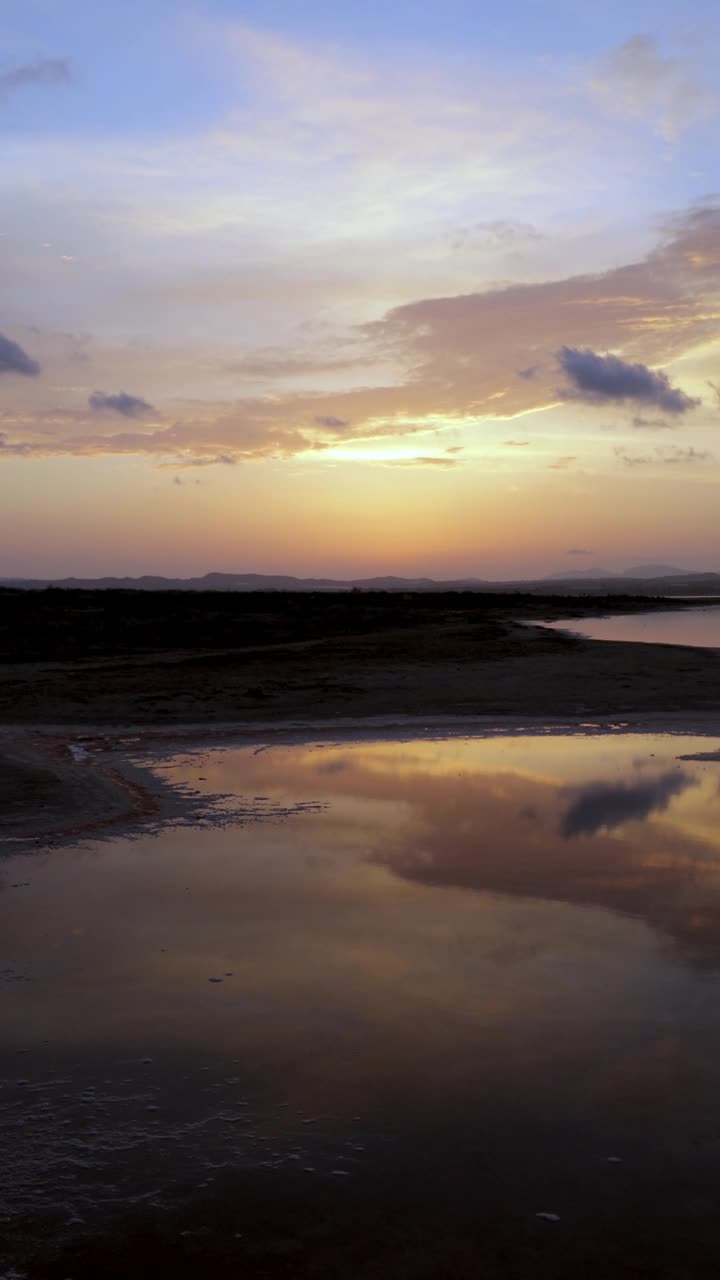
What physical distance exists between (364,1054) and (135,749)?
13.7 metres

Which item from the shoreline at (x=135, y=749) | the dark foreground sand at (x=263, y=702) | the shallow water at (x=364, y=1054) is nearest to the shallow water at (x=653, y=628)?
the dark foreground sand at (x=263, y=702)

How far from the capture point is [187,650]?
41.0m

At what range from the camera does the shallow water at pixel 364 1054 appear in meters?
4.88

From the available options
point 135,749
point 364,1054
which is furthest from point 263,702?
point 364,1054

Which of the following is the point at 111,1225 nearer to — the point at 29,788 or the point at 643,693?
the point at 29,788

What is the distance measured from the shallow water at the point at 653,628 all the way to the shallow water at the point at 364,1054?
30.4m

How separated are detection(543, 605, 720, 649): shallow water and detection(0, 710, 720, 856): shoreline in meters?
18.2

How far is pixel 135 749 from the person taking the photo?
19.6 meters

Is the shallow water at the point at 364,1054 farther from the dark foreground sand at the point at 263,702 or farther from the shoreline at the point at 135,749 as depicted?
the dark foreground sand at the point at 263,702

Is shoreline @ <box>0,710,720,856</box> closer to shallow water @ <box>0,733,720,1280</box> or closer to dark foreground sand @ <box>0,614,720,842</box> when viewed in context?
dark foreground sand @ <box>0,614,720,842</box>

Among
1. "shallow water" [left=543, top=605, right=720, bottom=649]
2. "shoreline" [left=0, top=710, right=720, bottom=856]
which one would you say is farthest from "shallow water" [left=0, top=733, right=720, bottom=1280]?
"shallow water" [left=543, top=605, right=720, bottom=649]

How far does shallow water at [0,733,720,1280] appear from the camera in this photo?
16.0 feet

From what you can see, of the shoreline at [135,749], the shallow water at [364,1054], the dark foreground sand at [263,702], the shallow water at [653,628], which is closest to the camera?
the shallow water at [364,1054]

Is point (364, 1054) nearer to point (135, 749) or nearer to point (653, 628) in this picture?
point (135, 749)
